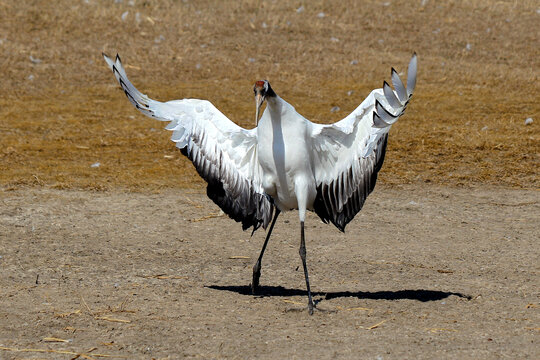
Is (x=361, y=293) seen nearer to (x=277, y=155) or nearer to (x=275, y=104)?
(x=277, y=155)

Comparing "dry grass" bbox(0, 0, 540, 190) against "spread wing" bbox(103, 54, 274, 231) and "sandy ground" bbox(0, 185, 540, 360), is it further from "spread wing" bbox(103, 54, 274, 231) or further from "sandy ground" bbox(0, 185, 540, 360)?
"spread wing" bbox(103, 54, 274, 231)

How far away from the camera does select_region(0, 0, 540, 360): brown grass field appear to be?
5.18 metres

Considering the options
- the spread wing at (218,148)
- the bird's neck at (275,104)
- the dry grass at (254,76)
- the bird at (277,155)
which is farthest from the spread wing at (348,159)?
the dry grass at (254,76)

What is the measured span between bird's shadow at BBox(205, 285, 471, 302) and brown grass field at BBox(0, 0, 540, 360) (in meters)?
0.03

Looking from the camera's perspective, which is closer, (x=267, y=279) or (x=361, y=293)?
(x=361, y=293)

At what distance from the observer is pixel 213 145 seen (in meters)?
5.86

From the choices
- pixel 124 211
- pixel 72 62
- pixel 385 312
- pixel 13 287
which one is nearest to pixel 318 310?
pixel 385 312

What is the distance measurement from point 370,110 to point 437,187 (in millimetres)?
3749

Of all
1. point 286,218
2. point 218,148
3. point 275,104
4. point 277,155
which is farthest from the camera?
point 286,218

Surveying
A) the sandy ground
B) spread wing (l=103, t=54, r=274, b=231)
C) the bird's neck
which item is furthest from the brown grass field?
the bird's neck

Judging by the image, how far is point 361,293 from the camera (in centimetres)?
596

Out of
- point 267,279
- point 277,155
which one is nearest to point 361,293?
point 267,279

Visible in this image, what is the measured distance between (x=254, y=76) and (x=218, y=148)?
7.39 meters

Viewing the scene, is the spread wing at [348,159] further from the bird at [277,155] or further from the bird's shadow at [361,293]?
the bird's shadow at [361,293]
